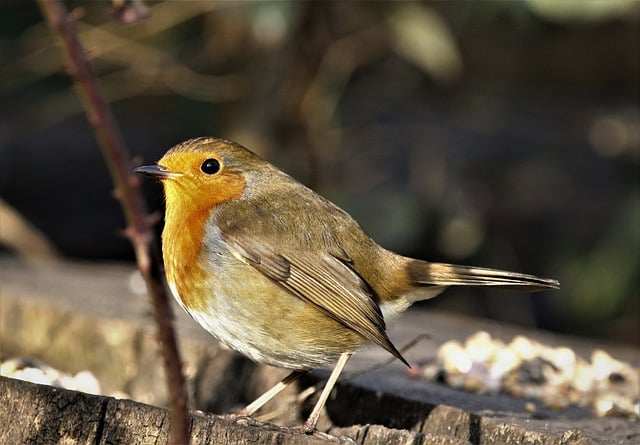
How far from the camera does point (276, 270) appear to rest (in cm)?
301

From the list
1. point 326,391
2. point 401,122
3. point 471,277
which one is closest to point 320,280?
point 326,391

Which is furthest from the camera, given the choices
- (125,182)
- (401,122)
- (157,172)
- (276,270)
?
(401,122)

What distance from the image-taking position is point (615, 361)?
3752mm

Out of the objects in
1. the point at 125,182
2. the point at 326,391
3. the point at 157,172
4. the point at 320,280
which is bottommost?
the point at 125,182

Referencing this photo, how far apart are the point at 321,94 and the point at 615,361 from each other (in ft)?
8.61

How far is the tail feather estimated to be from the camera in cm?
311

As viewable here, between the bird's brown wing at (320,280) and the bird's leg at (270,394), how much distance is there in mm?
346

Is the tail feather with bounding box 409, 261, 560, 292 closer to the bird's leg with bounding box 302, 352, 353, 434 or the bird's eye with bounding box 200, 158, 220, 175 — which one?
the bird's leg with bounding box 302, 352, 353, 434

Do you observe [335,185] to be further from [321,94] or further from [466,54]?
[466,54]

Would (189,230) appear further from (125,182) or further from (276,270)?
(125,182)

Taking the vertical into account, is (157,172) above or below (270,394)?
above

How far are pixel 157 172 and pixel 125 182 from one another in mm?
1636

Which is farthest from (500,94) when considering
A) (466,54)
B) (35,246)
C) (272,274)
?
(272,274)

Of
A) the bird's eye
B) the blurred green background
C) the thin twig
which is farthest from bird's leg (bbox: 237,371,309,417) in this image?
the blurred green background
